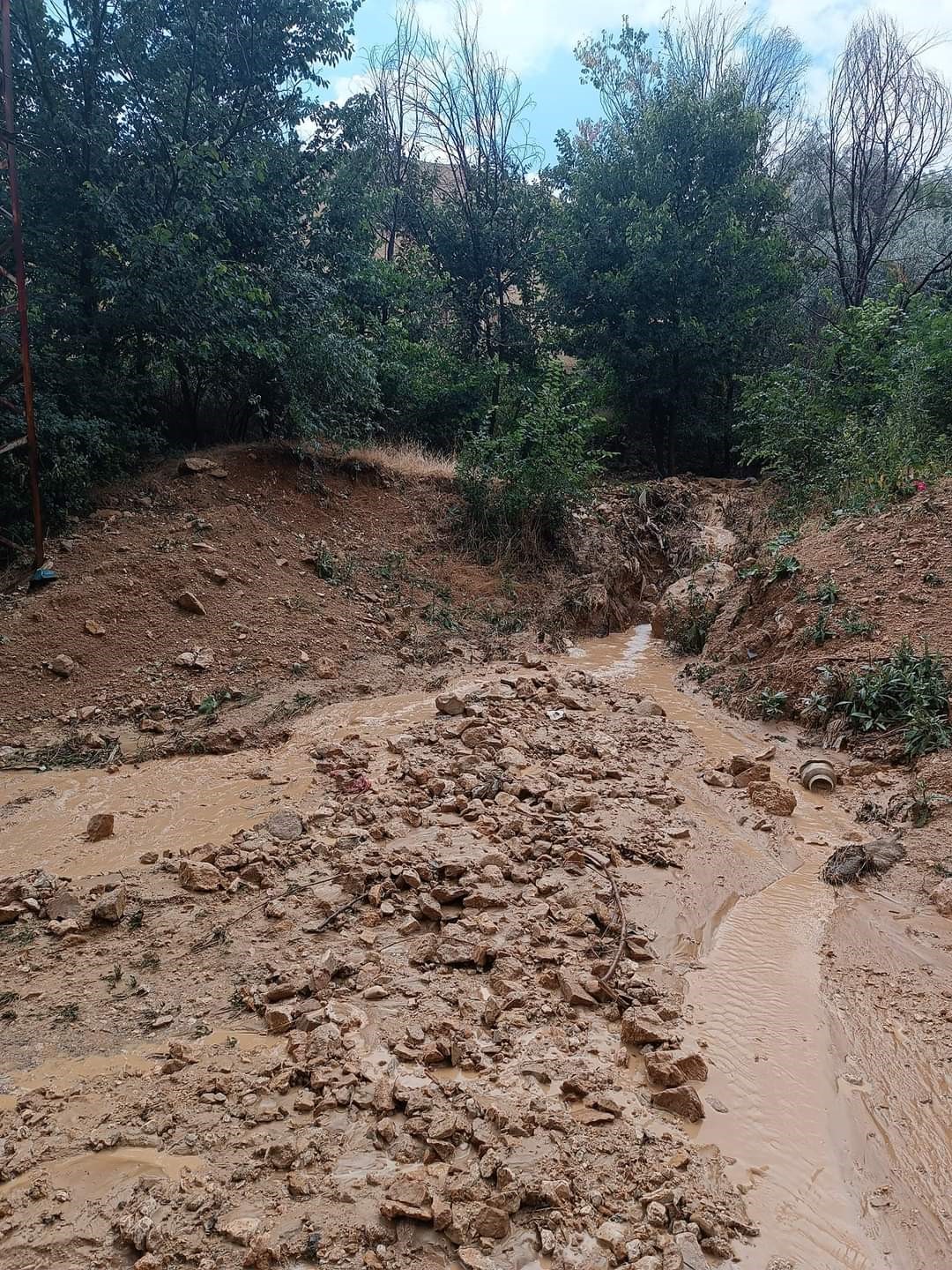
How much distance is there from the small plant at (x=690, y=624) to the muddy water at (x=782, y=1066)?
384 cm

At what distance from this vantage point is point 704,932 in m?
3.22

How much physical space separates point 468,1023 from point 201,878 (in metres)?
1.55

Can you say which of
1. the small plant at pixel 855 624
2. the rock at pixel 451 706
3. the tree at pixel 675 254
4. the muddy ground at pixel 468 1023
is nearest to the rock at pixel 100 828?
the muddy ground at pixel 468 1023

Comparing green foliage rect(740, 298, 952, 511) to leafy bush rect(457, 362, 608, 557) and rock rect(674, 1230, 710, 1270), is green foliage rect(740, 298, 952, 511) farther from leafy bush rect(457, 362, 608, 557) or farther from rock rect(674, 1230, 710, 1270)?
rock rect(674, 1230, 710, 1270)

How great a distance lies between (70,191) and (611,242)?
936 cm

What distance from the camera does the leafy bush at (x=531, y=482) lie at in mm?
10219

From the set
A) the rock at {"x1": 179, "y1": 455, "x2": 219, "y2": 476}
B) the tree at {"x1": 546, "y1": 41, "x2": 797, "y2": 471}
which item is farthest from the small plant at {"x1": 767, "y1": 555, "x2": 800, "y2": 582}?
the tree at {"x1": 546, "y1": 41, "x2": 797, "y2": 471}

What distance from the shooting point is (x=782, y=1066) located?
2420mm

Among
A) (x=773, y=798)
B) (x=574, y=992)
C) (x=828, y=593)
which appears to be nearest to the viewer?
(x=574, y=992)

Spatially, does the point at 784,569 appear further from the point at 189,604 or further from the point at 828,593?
the point at 189,604

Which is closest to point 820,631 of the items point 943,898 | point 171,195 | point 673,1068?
point 943,898

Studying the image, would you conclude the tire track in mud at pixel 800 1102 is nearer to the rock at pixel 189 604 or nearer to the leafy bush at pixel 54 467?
the rock at pixel 189 604

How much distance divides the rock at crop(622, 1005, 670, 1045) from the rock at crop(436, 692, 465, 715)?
131 inches

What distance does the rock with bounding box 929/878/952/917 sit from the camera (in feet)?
10.9
